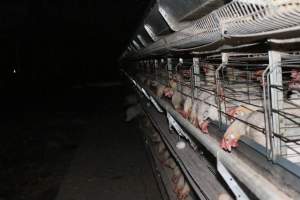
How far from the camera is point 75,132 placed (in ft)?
27.4

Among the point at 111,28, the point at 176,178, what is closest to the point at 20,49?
the point at 111,28

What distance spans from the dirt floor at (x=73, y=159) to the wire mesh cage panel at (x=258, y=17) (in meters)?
3.24

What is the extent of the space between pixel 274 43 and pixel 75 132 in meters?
7.38

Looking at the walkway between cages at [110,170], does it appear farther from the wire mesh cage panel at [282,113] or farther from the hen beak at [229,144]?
the wire mesh cage panel at [282,113]

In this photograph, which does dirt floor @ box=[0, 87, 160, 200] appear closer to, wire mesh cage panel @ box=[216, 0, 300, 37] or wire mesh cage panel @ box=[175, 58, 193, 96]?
wire mesh cage panel @ box=[175, 58, 193, 96]

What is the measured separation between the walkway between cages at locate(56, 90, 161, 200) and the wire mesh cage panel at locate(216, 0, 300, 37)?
10.5 ft

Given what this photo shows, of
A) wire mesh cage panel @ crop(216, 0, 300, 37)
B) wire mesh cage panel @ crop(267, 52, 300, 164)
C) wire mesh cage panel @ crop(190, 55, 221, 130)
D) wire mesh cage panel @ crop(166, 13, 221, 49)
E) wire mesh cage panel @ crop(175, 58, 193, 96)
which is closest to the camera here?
wire mesh cage panel @ crop(216, 0, 300, 37)

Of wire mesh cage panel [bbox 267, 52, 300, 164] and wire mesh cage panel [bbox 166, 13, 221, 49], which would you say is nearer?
wire mesh cage panel [bbox 267, 52, 300, 164]

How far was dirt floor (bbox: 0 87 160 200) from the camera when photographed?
4.63 m

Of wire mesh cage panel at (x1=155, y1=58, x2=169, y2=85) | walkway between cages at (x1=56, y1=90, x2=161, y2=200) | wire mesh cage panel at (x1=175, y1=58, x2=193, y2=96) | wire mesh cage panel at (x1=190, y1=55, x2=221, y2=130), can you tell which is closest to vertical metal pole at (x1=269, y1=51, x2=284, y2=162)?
wire mesh cage panel at (x1=190, y1=55, x2=221, y2=130)

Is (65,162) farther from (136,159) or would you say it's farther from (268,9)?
(268,9)

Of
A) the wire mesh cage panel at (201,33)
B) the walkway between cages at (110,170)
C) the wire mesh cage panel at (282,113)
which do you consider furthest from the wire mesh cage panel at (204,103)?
the walkway between cages at (110,170)

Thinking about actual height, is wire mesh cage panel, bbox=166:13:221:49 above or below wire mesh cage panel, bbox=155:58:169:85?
above

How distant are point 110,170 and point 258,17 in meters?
4.59
